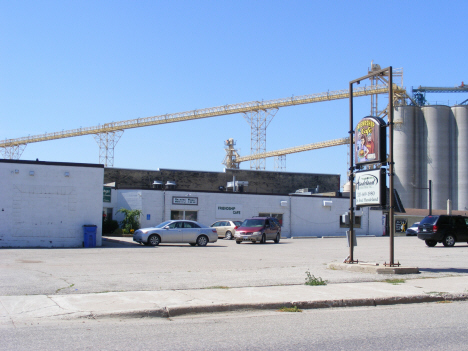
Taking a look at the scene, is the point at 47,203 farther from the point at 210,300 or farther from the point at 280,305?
the point at 280,305

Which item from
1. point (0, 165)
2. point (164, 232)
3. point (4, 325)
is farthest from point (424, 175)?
point (4, 325)

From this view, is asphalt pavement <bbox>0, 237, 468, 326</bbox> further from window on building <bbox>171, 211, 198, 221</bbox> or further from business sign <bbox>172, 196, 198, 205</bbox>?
window on building <bbox>171, 211, 198, 221</bbox>

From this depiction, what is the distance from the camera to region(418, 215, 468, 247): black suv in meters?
28.4

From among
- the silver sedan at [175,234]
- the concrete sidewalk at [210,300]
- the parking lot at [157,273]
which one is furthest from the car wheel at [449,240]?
the concrete sidewalk at [210,300]

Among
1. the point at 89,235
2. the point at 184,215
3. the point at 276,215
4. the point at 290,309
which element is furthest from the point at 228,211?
the point at 290,309

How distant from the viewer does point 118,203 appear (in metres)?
39.5

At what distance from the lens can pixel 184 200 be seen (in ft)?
130

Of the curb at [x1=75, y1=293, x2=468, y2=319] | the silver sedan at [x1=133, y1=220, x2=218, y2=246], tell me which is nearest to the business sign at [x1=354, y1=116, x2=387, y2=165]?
the curb at [x1=75, y1=293, x2=468, y2=319]

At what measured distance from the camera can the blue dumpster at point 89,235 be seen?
2559cm

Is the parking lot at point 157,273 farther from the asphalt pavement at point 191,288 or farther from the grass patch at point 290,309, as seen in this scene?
the grass patch at point 290,309

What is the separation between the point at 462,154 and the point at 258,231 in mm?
60415

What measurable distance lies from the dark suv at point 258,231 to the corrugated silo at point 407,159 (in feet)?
178

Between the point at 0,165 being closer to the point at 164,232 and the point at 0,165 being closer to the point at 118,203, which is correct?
the point at 164,232

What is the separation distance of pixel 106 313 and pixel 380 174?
969 cm
